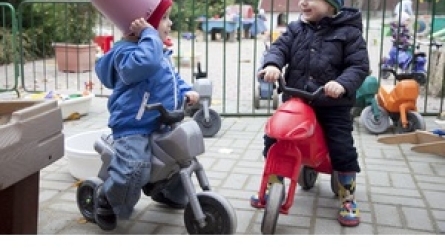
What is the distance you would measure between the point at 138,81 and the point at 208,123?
2.48 meters

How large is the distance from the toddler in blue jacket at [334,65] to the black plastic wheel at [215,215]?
0.70m

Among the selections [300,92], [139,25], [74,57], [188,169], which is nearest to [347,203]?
[300,92]

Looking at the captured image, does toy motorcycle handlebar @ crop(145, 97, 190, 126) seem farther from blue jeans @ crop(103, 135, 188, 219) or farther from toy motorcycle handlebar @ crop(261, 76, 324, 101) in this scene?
toy motorcycle handlebar @ crop(261, 76, 324, 101)

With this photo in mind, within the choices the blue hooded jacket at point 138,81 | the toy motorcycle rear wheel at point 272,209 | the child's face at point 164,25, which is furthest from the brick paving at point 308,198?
the child's face at point 164,25

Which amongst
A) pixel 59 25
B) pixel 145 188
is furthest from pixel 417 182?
pixel 59 25

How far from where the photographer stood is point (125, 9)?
2367 millimetres

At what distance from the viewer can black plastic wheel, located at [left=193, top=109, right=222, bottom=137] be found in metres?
4.85

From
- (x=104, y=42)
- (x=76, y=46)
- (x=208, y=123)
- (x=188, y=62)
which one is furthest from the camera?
(x=188, y=62)

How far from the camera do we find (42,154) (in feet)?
6.84

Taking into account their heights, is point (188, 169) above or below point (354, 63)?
below

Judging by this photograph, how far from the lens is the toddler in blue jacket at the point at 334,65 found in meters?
2.75

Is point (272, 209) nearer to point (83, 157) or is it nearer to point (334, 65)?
point (334, 65)

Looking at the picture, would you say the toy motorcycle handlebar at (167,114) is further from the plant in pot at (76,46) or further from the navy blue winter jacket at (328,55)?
the plant in pot at (76,46)
